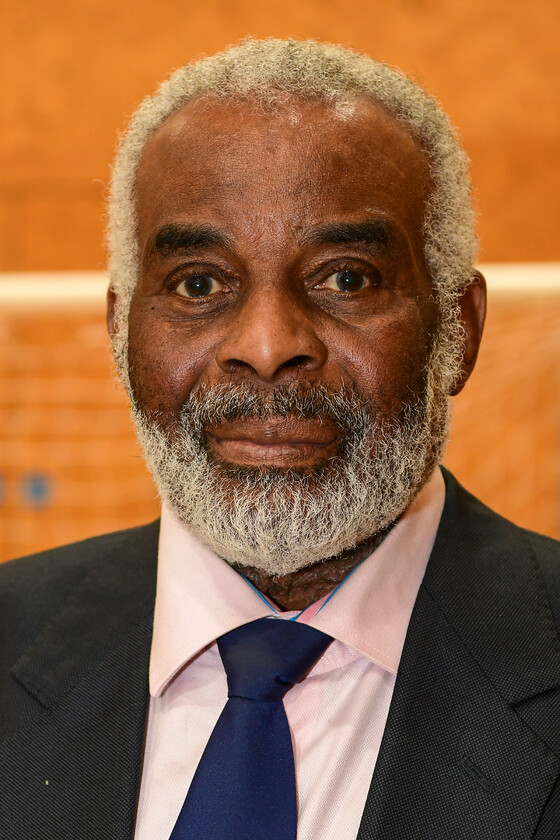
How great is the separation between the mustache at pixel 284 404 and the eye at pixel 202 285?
148mm

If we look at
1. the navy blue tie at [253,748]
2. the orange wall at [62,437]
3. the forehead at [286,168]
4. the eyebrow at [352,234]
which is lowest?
the navy blue tie at [253,748]

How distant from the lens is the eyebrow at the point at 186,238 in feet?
4.05

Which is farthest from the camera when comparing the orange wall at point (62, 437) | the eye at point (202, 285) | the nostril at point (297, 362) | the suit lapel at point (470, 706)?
the orange wall at point (62, 437)

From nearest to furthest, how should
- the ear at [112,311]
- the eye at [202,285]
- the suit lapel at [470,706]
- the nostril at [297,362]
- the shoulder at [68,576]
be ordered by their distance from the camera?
the suit lapel at [470,706]
the nostril at [297,362]
the eye at [202,285]
the shoulder at [68,576]
the ear at [112,311]

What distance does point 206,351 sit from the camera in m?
1.25

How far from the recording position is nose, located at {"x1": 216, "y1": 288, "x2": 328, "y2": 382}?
1150 mm

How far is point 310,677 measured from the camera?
1238mm

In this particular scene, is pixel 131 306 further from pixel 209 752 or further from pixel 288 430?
pixel 209 752

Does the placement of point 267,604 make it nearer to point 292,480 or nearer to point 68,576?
point 292,480

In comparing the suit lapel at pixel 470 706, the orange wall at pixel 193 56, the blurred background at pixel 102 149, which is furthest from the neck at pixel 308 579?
the orange wall at pixel 193 56

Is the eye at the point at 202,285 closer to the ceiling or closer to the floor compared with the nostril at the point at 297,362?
closer to the ceiling

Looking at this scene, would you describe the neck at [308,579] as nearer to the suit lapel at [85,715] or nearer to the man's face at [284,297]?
the man's face at [284,297]

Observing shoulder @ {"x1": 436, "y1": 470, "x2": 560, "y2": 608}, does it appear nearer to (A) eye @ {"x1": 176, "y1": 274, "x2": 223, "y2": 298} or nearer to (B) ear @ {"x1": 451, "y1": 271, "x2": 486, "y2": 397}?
(B) ear @ {"x1": 451, "y1": 271, "x2": 486, "y2": 397}

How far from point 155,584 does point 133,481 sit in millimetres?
1662
